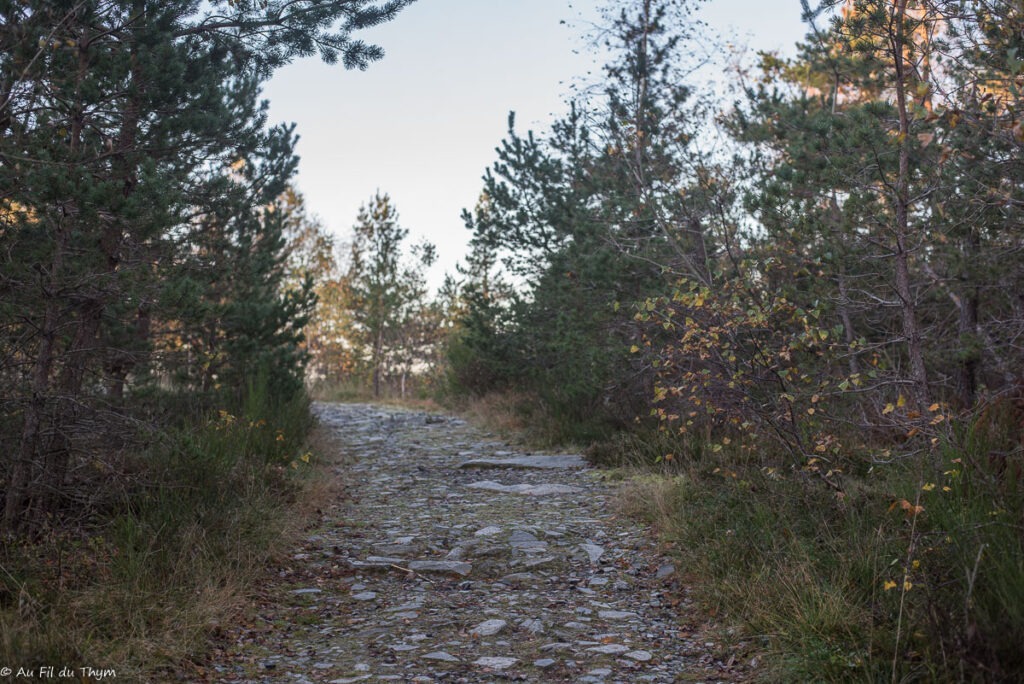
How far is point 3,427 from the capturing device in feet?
16.7

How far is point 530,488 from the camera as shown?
9.18m

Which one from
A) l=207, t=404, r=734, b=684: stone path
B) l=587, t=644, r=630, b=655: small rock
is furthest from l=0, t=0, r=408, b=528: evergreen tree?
l=587, t=644, r=630, b=655: small rock

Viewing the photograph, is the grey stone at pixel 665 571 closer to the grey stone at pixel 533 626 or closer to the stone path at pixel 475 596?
the stone path at pixel 475 596

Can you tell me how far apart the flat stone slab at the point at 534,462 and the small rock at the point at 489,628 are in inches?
206

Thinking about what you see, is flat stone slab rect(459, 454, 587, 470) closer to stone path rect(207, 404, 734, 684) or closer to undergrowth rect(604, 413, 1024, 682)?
stone path rect(207, 404, 734, 684)

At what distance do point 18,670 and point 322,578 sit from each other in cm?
256

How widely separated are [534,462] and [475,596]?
500 cm

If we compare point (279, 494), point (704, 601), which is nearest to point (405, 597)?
point (704, 601)

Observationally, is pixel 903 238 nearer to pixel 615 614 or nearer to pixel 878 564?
pixel 878 564

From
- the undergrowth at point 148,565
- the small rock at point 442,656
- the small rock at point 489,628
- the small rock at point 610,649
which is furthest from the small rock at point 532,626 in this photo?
the undergrowth at point 148,565

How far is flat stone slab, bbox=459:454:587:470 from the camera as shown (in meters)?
10.3

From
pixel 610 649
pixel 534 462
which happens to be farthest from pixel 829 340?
pixel 610 649

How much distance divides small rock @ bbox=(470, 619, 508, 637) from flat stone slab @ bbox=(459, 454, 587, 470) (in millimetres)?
5225

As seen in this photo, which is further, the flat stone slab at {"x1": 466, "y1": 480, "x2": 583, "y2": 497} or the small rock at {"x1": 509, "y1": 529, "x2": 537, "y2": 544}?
the flat stone slab at {"x1": 466, "y1": 480, "x2": 583, "y2": 497}
